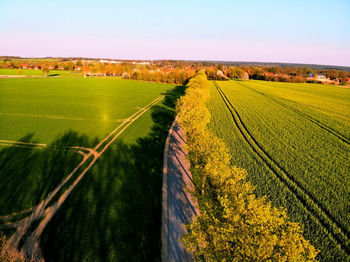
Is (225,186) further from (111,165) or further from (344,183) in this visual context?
(344,183)

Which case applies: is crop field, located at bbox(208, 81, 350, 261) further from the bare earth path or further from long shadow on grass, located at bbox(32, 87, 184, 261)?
long shadow on grass, located at bbox(32, 87, 184, 261)

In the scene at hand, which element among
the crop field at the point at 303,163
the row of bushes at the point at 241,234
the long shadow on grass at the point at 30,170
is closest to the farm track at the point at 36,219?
the long shadow on grass at the point at 30,170

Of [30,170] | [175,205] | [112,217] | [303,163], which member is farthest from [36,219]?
[303,163]

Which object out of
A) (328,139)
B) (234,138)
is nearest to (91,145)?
(234,138)

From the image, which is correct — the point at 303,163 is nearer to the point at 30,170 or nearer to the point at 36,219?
the point at 36,219

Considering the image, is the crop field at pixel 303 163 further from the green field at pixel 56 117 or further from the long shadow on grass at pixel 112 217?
the green field at pixel 56 117

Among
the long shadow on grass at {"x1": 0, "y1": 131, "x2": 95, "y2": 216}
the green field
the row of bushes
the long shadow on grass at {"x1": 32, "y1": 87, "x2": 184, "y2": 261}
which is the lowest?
the long shadow on grass at {"x1": 32, "y1": 87, "x2": 184, "y2": 261}

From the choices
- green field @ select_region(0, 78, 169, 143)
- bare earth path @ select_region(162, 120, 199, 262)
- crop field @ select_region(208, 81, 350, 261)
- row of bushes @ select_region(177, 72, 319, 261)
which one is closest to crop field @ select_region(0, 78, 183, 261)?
green field @ select_region(0, 78, 169, 143)
